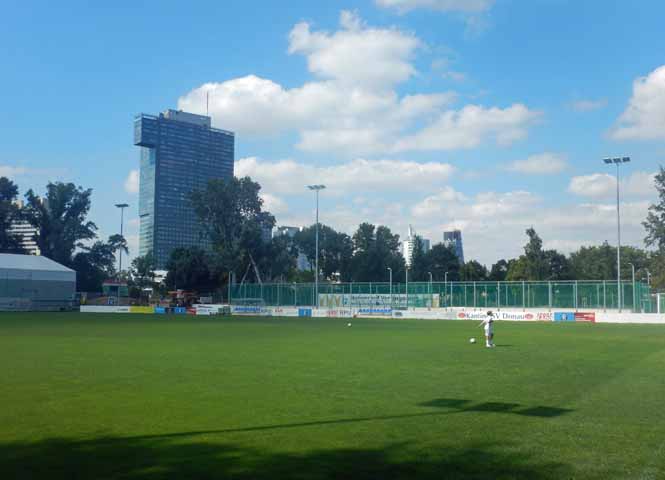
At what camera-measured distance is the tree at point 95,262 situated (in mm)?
107312

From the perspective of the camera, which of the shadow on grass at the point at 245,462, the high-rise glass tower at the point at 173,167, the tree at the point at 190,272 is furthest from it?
the high-rise glass tower at the point at 173,167

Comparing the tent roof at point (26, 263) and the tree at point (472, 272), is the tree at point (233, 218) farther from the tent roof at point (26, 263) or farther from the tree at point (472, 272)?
the tree at point (472, 272)

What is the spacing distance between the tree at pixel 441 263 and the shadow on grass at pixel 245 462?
113722 millimetres

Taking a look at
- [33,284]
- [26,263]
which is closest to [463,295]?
[33,284]

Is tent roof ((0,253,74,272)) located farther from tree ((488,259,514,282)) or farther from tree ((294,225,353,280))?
tree ((488,259,514,282))

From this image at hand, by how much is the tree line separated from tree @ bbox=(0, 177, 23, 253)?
157mm

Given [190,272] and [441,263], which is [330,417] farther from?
[441,263]

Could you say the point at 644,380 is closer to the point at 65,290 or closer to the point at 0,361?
the point at 0,361

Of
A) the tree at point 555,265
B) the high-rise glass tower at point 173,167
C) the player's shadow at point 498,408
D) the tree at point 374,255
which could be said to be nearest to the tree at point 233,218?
the tree at point 374,255

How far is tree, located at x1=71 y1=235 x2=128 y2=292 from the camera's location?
4225 inches

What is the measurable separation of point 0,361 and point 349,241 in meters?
105

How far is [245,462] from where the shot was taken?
799cm

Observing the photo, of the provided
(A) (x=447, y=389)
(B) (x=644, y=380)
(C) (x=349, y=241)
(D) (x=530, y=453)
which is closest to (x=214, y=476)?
(D) (x=530, y=453)

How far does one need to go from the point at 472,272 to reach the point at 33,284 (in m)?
75.6
